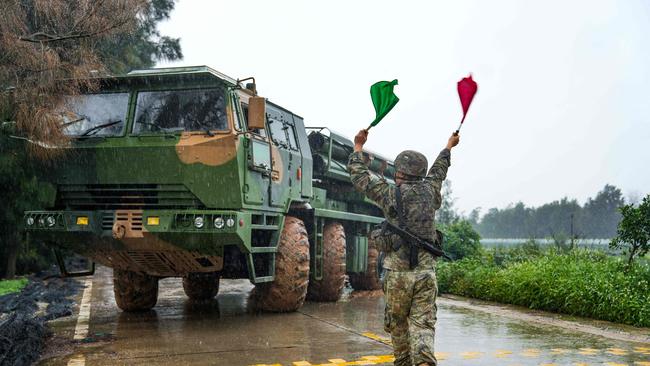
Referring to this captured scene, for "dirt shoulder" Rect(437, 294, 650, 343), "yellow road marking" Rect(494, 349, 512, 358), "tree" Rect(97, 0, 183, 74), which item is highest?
"tree" Rect(97, 0, 183, 74)

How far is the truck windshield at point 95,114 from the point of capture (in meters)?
7.98

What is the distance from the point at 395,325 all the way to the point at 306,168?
4.73m

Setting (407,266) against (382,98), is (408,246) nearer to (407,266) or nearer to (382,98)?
(407,266)

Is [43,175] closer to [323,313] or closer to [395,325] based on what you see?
[323,313]

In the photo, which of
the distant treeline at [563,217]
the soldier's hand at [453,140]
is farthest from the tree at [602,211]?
the soldier's hand at [453,140]

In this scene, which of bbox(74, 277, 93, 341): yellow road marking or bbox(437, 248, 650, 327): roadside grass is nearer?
bbox(74, 277, 93, 341): yellow road marking

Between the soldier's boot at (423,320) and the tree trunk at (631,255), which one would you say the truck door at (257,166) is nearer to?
the soldier's boot at (423,320)

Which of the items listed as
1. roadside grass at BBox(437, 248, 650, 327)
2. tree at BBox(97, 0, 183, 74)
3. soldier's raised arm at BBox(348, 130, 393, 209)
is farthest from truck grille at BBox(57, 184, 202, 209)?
tree at BBox(97, 0, 183, 74)

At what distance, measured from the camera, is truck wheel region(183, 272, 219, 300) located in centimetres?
1050

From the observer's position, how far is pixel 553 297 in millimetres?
9539

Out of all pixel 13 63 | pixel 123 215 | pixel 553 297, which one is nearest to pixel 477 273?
pixel 553 297

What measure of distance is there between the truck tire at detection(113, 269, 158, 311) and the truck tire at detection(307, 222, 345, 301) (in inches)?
93.2

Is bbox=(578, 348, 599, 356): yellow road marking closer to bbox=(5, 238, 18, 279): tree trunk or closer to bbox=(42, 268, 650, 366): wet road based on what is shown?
bbox=(42, 268, 650, 366): wet road

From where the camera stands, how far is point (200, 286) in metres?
10.7
